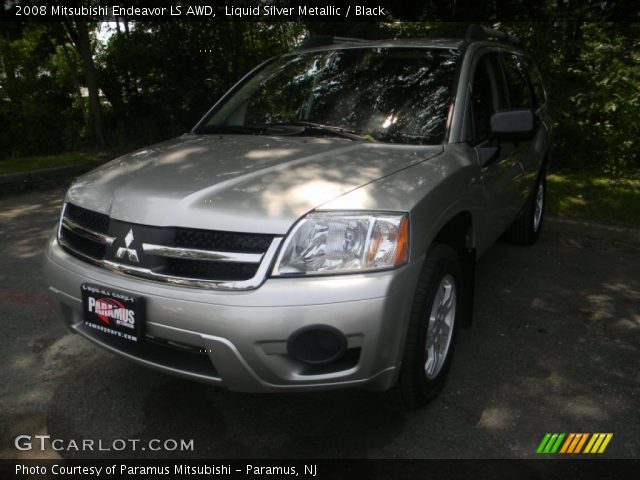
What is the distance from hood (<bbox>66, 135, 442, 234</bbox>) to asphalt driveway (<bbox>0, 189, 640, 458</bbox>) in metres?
0.96

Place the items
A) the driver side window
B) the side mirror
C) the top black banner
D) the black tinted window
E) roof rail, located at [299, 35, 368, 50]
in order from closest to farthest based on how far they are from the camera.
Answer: the side mirror → the driver side window → roof rail, located at [299, 35, 368, 50] → the black tinted window → the top black banner

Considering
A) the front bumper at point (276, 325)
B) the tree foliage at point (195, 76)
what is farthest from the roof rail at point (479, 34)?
the tree foliage at point (195, 76)

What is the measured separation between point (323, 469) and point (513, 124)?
1.93 meters

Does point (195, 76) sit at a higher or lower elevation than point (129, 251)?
higher

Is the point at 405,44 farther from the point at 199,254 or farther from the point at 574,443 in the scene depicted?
the point at 574,443

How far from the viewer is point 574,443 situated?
2.46 metres

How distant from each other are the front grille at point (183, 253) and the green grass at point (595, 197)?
4672mm

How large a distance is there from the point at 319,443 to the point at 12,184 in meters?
6.83

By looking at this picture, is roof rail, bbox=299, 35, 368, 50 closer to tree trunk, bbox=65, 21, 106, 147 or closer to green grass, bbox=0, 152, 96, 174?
green grass, bbox=0, 152, 96, 174

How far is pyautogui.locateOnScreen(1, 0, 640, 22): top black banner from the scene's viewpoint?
9273mm

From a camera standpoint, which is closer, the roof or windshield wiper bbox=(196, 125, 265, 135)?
windshield wiper bbox=(196, 125, 265, 135)

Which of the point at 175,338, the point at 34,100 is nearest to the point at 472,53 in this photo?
the point at 175,338

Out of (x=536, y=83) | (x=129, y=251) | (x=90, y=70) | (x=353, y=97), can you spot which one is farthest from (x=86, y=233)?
(x=90, y=70)

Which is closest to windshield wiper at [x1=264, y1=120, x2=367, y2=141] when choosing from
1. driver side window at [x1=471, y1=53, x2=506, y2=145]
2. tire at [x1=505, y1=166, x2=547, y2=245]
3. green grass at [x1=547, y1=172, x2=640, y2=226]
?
driver side window at [x1=471, y1=53, x2=506, y2=145]
